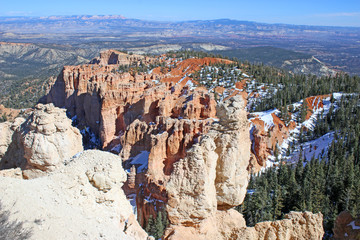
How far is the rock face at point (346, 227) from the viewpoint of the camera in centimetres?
1148

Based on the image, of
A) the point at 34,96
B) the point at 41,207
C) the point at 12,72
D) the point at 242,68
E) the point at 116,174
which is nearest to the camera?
the point at 41,207

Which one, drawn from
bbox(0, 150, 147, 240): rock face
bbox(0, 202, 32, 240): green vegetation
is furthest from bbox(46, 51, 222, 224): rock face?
bbox(0, 202, 32, 240): green vegetation

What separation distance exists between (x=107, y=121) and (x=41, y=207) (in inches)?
1246

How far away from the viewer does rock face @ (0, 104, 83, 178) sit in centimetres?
947

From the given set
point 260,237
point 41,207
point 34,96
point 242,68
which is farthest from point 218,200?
point 34,96

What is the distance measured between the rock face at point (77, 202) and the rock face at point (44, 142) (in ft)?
8.21

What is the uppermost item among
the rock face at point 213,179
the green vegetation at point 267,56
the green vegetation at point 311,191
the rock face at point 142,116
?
the green vegetation at point 267,56

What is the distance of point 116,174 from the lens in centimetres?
755

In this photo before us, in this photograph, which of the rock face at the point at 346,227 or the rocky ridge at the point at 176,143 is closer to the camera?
the rocky ridge at the point at 176,143

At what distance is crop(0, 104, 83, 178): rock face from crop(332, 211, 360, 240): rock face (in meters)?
11.6

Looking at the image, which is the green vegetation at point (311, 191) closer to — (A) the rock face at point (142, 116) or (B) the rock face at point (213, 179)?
(A) the rock face at point (142, 116)

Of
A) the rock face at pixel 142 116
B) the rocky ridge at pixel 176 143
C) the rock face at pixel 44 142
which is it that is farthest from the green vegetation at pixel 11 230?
the rock face at pixel 142 116

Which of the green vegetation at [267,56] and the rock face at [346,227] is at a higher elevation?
the green vegetation at [267,56]

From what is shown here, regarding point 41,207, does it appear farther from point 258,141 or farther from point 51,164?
point 258,141
